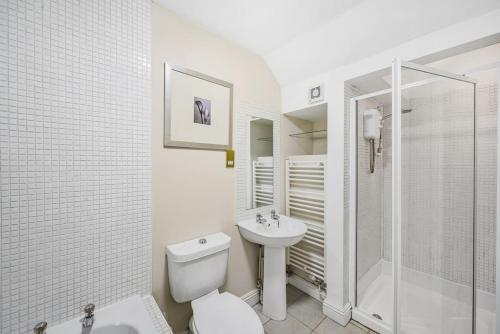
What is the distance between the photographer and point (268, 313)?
170 centimetres

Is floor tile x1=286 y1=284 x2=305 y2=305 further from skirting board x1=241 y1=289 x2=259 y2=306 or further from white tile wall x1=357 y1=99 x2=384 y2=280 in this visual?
white tile wall x1=357 y1=99 x2=384 y2=280

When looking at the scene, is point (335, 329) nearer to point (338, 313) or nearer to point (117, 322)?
point (338, 313)

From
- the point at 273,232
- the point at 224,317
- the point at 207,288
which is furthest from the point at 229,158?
the point at 224,317

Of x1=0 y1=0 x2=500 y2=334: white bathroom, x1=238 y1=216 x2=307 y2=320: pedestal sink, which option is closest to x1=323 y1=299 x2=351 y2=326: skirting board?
x1=0 y1=0 x2=500 y2=334: white bathroom

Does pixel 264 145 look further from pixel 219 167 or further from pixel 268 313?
pixel 268 313

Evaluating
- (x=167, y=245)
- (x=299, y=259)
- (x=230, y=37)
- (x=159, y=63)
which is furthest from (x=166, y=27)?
(x=299, y=259)

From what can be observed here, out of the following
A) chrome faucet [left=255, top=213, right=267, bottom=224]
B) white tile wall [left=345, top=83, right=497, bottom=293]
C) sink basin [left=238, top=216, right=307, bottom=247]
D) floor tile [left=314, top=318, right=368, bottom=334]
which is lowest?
floor tile [left=314, top=318, right=368, bottom=334]

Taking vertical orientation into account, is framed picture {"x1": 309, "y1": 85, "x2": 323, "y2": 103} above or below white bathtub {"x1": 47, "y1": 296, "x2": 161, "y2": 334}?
above

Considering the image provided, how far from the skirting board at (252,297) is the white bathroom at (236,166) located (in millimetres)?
40

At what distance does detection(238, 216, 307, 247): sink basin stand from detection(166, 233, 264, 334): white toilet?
24 cm

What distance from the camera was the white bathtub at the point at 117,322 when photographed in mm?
945

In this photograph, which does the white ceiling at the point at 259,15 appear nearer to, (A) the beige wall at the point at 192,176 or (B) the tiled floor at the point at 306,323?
(A) the beige wall at the point at 192,176

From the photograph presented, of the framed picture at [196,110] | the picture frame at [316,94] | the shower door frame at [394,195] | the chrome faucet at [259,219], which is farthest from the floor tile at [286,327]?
the picture frame at [316,94]

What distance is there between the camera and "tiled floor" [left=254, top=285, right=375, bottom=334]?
5.12 ft
